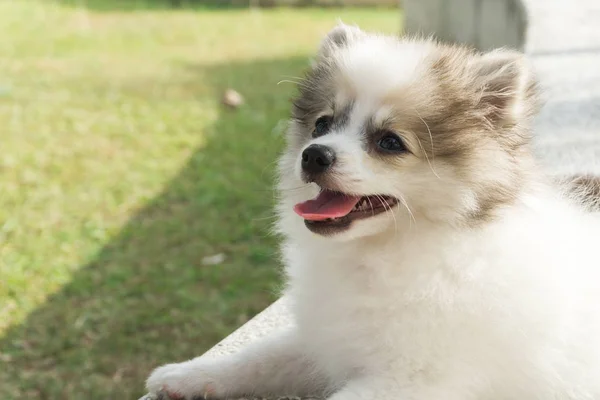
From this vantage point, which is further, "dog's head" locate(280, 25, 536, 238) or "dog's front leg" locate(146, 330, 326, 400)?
"dog's front leg" locate(146, 330, 326, 400)

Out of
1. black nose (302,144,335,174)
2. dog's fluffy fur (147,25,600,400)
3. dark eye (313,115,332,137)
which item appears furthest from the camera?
dark eye (313,115,332,137)

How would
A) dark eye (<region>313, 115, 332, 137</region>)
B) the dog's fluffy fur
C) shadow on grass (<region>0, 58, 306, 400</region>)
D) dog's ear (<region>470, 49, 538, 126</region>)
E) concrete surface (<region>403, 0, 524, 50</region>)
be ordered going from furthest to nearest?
concrete surface (<region>403, 0, 524, 50</region>) < shadow on grass (<region>0, 58, 306, 400</region>) < dark eye (<region>313, 115, 332, 137</region>) < dog's ear (<region>470, 49, 538, 126</region>) < the dog's fluffy fur

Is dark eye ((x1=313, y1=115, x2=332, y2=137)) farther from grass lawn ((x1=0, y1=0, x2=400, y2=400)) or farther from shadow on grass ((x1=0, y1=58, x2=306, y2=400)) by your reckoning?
shadow on grass ((x1=0, y1=58, x2=306, y2=400))

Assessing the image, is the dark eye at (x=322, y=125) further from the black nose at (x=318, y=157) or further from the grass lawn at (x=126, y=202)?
the grass lawn at (x=126, y=202)

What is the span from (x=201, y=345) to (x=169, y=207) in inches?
74.5

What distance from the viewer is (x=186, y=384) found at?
8.81 ft

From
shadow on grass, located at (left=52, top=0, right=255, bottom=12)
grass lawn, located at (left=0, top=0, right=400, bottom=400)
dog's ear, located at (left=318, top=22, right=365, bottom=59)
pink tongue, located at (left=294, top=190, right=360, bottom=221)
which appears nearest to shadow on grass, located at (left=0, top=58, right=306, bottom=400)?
grass lawn, located at (left=0, top=0, right=400, bottom=400)

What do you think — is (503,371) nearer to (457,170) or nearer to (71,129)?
(457,170)

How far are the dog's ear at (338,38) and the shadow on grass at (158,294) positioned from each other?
4.20 ft

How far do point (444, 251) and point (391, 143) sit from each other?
0.37 metres

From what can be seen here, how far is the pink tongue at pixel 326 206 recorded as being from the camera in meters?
2.40

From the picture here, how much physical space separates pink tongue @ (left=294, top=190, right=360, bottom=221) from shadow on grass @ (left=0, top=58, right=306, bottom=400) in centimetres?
160

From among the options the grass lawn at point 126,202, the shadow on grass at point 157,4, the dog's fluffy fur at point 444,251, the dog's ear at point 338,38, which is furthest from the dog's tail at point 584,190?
the shadow on grass at point 157,4

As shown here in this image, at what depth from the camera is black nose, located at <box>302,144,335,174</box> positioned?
2354 millimetres
